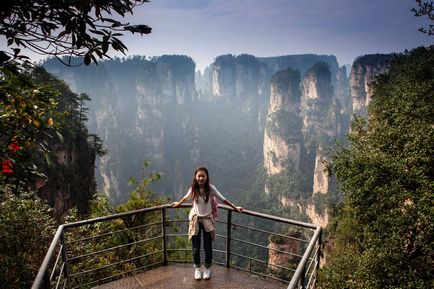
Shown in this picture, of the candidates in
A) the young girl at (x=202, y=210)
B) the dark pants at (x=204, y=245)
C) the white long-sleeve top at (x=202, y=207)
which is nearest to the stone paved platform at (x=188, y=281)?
the young girl at (x=202, y=210)

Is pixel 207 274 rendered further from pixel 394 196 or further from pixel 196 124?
pixel 196 124

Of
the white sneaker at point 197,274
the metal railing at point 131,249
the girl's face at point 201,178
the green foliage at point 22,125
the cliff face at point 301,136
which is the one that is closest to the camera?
the green foliage at point 22,125

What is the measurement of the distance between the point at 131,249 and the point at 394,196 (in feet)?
23.0

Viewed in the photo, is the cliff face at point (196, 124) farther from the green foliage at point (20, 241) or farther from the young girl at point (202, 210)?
the young girl at point (202, 210)

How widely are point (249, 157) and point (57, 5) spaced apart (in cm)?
10215

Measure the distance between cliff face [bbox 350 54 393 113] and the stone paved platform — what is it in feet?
263

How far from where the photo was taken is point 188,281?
4.50 m

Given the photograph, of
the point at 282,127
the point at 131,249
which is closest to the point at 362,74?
the point at 282,127

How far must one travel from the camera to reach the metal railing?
Result: 352 centimetres

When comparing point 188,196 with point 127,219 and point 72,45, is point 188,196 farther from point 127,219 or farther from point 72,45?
point 127,219

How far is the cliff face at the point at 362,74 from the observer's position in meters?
75.2

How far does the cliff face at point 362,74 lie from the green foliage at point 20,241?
79.7 m

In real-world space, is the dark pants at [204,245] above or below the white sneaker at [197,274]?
above

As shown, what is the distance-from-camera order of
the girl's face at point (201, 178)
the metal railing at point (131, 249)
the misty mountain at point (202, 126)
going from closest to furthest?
the metal railing at point (131, 249), the girl's face at point (201, 178), the misty mountain at point (202, 126)
